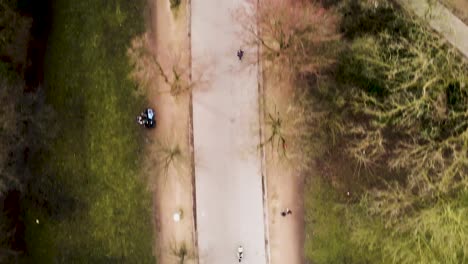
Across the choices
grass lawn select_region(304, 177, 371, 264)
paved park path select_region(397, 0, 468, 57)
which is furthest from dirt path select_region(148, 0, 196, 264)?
paved park path select_region(397, 0, 468, 57)

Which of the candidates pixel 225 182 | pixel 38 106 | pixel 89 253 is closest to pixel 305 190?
pixel 225 182

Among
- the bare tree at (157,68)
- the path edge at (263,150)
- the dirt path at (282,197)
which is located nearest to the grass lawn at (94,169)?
the bare tree at (157,68)

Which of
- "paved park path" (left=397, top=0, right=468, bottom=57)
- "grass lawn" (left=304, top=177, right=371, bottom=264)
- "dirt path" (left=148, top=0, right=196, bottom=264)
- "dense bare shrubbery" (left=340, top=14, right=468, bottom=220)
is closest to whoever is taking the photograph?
"dense bare shrubbery" (left=340, top=14, right=468, bottom=220)

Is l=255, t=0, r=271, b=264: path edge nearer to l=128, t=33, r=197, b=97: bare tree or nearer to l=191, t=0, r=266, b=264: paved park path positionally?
l=191, t=0, r=266, b=264: paved park path

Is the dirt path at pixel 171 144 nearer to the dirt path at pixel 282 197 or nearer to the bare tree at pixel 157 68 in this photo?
the bare tree at pixel 157 68

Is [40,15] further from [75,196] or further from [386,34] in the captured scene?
[386,34]
